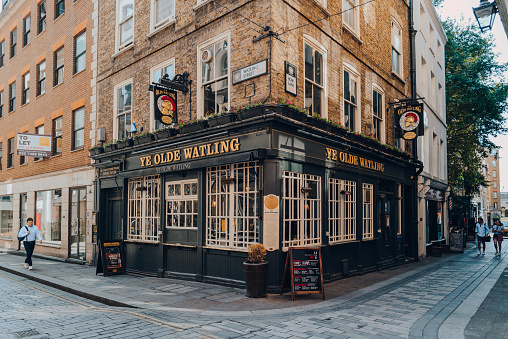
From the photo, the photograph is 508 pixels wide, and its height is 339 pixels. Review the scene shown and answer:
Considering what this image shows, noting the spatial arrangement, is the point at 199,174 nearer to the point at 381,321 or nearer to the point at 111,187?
the point at 111,187

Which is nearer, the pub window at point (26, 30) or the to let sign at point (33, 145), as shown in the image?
the to let sign at point (33, 145)

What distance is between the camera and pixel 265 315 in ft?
23.8

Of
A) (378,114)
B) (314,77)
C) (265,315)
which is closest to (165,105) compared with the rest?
(314,77)

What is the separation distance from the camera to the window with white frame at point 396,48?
1658cm

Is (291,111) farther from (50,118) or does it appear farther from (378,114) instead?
(50,118)

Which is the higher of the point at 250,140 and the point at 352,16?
the point at 352,16

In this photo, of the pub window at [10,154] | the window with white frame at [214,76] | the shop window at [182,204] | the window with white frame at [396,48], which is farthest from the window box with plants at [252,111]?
the pub window at [10,154]

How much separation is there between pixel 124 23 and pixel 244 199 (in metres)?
8.75

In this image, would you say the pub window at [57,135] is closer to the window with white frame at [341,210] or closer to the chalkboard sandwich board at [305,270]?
the window with white frame at [341,210]

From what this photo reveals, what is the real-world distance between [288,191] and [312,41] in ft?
13.8

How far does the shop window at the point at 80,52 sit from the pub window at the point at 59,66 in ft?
4.48

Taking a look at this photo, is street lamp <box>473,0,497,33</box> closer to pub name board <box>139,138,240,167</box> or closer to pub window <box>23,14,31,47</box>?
pub name board <box>139,138,240,167</box>

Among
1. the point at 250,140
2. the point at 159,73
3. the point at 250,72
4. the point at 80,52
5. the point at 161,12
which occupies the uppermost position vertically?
the point at 80,52

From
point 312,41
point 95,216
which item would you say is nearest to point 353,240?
point 312,41
